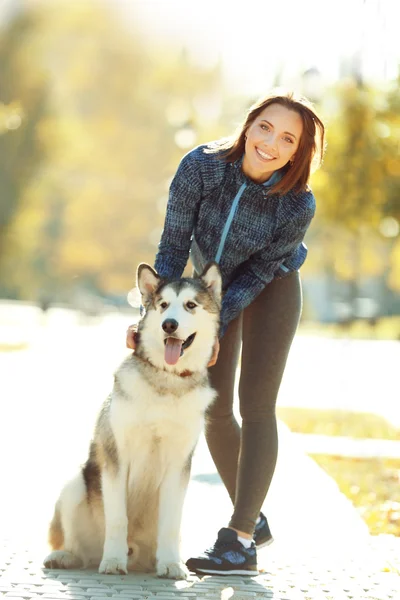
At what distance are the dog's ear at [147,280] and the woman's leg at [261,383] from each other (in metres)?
0.68

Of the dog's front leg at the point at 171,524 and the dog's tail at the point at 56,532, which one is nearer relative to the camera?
the dog's front leg at the point at 171,524

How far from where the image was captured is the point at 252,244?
5562mm

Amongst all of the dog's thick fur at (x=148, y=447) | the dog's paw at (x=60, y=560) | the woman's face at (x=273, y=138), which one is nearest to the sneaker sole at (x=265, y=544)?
the dog's thick fur at (x=148, y=447)

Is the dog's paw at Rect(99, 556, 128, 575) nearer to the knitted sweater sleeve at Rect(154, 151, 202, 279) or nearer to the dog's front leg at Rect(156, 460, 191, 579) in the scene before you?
the dog's front leg at Rect(156, 460, 191, 579)

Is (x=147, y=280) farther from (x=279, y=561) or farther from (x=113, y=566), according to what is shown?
(x=279, y=561)

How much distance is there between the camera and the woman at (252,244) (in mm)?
5469

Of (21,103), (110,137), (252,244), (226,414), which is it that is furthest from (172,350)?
(110,137)

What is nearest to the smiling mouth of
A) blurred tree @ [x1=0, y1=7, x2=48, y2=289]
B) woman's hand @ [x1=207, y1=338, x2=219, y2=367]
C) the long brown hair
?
the long brown hair

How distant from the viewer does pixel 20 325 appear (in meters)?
35.2

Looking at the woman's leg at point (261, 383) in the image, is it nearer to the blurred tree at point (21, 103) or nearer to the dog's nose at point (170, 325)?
the dog's nose at point (170, 325)

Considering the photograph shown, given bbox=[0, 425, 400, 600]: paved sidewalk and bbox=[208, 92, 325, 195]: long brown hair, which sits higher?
bbox=[208, 92, 325, 195]: long brown hair

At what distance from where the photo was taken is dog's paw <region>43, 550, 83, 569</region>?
515 centimetres

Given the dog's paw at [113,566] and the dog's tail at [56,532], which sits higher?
the dog's tail at [56,532]

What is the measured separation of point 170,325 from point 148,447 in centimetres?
60
